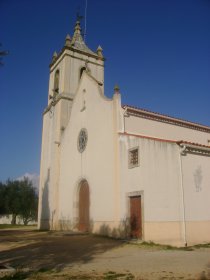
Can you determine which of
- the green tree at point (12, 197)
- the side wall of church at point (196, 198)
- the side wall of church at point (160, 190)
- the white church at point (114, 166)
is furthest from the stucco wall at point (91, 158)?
the green tree at point (12, 197)

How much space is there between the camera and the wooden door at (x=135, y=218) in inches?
597

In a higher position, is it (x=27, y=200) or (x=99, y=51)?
(x=99, y=51)

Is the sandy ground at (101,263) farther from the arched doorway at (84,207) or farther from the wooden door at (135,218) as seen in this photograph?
the arched doorway at (84,207)

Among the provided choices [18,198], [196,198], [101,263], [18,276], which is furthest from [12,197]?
[18,276]

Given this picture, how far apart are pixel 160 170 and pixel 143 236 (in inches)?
129

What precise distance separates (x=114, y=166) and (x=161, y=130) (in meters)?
4.91

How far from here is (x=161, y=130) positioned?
66.5ft

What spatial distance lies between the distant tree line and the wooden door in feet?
109

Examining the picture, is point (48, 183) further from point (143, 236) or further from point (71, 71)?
point (143, 236)

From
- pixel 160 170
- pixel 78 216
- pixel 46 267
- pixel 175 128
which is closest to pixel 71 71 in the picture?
pixel 175 128

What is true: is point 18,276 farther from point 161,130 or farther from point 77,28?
point 77,28

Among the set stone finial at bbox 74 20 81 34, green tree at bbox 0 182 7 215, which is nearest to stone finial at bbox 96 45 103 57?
stone finial at bbox 74 20 81 34

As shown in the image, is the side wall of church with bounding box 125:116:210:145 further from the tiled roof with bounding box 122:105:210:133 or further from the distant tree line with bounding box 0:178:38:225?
the distant tree line with bounding box 0:178:38:225

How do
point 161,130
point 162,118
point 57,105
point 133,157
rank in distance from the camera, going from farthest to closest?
point 57,105 < point 162,118 < point 161,130 < point 133,157
